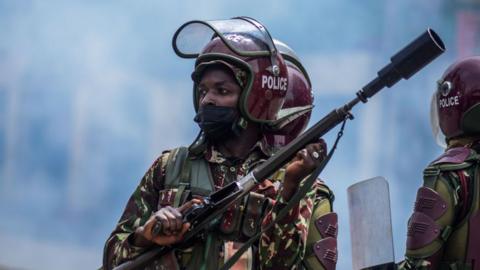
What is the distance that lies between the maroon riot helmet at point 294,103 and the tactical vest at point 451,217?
71 centimetres

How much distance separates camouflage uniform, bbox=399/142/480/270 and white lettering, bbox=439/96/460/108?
33 centimetres

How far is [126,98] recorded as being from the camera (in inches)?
461

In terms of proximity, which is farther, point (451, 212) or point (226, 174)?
point (451, 212)

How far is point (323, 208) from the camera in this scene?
616 cm

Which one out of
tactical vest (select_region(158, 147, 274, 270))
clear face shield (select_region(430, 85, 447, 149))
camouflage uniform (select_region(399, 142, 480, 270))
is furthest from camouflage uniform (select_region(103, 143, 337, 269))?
clear face shield (select_region(430, 85, 447, 149))

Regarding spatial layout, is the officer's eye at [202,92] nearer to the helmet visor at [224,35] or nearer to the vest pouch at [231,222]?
the helmet visor at [224,35]

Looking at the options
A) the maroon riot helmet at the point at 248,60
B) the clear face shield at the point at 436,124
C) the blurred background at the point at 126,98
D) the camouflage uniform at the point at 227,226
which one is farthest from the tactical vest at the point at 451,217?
the blurred background at the point at 126,98

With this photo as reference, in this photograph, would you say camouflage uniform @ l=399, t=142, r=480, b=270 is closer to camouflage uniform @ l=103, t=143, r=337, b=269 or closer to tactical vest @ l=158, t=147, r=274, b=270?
camouflage uniform @ l=103, t=143, r=337, b=269

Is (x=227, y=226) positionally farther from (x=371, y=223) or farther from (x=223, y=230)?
(x=371, y=223)

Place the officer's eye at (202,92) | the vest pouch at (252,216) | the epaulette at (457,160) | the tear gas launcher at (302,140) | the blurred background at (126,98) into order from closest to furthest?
the tear gas launcher at (302,140) → the vest pouch at (252,216) → the officer's eye at (202,92) → the epaulette at (457,160) → the blurred background at (126,98)

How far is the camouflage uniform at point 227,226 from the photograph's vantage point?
524 cm

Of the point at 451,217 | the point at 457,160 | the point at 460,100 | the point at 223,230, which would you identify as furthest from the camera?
the point at 460,100

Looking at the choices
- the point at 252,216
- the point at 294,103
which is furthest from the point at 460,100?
the point at 252,216

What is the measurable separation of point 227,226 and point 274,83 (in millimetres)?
682
